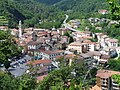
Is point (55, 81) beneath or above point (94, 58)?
above

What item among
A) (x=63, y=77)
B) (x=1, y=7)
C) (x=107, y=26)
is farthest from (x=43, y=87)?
(x=1, y=7)

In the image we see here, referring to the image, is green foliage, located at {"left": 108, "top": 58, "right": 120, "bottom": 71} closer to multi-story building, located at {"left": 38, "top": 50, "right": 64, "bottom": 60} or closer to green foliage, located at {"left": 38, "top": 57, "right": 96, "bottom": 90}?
green foliage, located at {"left": 38, "top": 57, "right": 96, "bottom": 90}

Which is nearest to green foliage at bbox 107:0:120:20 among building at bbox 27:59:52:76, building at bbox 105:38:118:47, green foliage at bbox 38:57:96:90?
green foliage at bbox 38:57:96:90

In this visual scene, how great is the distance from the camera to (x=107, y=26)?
1550 inches

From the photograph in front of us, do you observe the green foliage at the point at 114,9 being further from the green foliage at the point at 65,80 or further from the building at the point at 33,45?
the building at the point at 33,45

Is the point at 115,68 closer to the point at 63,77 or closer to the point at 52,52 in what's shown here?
the point at 52,52

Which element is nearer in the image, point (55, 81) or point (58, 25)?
point (55, 81)

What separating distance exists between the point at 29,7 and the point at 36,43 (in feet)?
96.2

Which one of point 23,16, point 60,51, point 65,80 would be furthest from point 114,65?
point 23,16

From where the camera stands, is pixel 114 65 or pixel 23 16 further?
pixel 23 16

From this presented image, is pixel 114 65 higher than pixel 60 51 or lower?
lower

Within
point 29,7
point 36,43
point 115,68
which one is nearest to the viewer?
point 115,68

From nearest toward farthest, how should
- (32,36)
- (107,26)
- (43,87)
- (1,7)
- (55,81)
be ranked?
(43,87) → (55,81) → (32,36) → (107,26) → (1,7)

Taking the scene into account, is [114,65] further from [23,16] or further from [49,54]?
[23,16]
